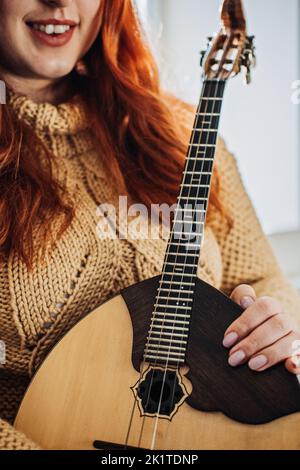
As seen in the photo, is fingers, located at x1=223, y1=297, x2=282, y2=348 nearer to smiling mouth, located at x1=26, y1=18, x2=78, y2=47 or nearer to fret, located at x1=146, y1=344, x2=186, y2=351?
fret, located at x1=146, y1=344, x2=186, y2=351

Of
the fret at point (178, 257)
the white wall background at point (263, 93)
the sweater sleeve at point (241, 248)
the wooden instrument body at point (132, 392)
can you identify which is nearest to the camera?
the wooden instrument body at point (132, 392)

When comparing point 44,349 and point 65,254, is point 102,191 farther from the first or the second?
point 44,349

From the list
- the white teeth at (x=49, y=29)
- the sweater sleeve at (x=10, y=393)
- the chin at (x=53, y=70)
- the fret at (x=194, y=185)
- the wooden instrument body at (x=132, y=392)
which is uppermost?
the white teeth at (x=49, y=29)

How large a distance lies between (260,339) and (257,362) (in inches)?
1.4

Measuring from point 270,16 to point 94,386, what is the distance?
3.82 ft

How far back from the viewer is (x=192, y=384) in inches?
29.6

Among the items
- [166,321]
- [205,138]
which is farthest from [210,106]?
[166,321]

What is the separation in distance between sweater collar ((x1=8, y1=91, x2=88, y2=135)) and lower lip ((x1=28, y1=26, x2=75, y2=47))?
0.29 feet

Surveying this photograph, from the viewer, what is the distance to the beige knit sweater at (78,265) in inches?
36.3

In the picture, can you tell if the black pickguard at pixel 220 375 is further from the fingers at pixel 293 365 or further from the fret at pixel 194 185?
the fret at pixel 194 185

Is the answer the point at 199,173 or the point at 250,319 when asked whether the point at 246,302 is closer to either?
the point at 250,319

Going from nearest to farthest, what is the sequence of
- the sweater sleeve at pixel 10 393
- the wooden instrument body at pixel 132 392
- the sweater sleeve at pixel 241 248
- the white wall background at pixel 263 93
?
the wooden instrument body at pixel 132 392 → the sweater sleeve at pixel 10 393 → the sweater sleeve at pixel 241 248 → the white wall background at pixel 263 93

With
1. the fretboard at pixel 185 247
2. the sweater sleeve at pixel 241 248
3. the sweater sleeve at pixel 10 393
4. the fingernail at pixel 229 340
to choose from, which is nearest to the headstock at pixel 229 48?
the fretboard at pixel 185 247

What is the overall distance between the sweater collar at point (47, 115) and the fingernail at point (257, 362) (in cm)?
47
